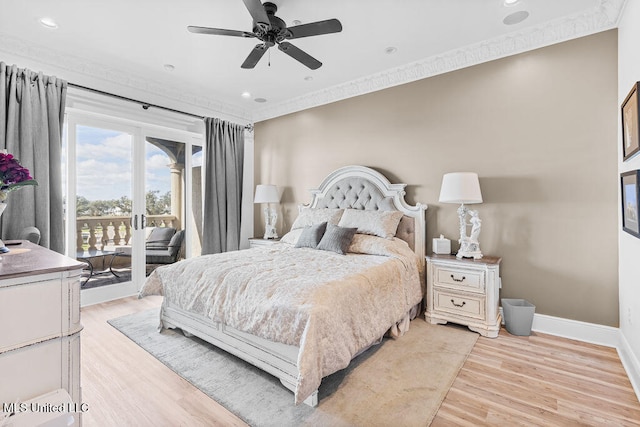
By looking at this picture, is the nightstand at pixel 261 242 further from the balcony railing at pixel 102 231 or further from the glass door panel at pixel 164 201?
the balcony railing at pixel 102 231

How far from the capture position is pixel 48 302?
49.9 inches

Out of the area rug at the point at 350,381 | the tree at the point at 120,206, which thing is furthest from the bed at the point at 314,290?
the tree at the point at 120,206

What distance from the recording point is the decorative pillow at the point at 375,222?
3.40 metres

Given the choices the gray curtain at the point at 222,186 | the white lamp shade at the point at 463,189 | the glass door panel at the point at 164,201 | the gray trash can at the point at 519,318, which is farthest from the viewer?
the gray curtain at the point at 222,186

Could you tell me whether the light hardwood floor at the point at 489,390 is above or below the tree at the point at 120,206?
below

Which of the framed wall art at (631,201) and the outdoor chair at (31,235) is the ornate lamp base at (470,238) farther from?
the outdoor chair at (31,235)

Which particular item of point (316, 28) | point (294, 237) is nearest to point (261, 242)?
point (294, 237)

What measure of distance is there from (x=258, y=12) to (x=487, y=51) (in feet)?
7.82

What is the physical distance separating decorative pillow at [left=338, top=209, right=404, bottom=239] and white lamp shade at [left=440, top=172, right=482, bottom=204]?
0.65 m

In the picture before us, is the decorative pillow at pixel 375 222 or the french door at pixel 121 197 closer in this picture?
the decorative pillow at pixel 375 222

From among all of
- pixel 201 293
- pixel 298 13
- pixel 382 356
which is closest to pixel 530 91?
pixel 298 13

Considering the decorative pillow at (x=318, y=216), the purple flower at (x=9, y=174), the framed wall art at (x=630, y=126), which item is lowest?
the decorative pillow at (x=318, y=216)

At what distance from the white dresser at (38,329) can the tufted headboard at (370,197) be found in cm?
303

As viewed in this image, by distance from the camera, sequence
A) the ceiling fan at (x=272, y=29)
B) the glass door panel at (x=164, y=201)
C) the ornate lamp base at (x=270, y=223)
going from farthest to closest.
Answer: the ornate lamp base at (x=270, y=223)
the glass door panel at (x=164, y=201)
the ceiling fan at (x=272, y=29)
